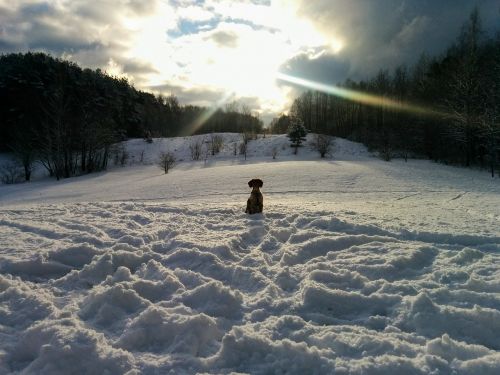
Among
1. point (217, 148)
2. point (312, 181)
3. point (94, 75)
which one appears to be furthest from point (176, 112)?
point (312, 181)

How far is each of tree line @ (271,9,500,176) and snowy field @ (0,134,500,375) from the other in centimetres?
2449

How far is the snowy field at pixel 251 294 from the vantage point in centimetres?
289

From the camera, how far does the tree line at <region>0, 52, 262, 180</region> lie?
121 feet

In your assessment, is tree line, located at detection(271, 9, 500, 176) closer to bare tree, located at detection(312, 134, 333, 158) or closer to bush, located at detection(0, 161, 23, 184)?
bare tree, located at detection(312, 134, 333, 158)

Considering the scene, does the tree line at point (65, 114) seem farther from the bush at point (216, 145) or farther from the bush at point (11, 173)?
the bush at point (216, 145)

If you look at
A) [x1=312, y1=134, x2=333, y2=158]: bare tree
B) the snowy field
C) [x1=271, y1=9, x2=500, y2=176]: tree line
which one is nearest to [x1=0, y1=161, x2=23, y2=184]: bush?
the snowy field

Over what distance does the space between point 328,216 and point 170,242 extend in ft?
11.2

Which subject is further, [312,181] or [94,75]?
[94,75]

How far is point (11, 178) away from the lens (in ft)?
119

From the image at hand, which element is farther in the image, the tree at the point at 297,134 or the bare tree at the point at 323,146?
the tree at the point at 297,134

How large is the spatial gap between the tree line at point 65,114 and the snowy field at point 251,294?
34.4 m

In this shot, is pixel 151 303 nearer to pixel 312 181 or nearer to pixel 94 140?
pixel 312 181

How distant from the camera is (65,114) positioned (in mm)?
37344

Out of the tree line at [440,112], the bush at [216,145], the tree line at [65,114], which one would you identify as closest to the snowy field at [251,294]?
the tree line at [440,112]
